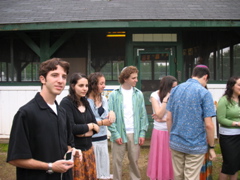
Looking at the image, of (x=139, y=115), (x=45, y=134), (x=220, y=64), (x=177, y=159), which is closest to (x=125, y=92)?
(x=139, y=115)

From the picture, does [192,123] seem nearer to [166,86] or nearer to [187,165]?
[187,165]

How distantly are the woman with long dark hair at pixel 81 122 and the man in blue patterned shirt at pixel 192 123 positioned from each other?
0.98 meters

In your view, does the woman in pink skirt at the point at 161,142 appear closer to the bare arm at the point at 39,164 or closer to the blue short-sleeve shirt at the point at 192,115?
the blue short-sleeve shirt at the point at 192,115

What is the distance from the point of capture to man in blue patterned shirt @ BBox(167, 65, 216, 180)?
3.18 metres

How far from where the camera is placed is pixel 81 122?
3.17m

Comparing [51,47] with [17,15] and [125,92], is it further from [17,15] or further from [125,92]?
[125,92]

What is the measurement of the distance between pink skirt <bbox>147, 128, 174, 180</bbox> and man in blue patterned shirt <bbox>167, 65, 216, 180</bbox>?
2.90ft

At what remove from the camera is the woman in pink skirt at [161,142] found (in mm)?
4277

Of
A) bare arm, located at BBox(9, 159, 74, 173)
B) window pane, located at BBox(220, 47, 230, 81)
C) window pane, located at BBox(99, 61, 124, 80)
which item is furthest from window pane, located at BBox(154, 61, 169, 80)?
bare arm, located at BBox(9, 159, 74, 173)

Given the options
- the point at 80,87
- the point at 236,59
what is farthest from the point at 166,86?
the point at 236,59

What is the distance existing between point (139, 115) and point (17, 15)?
16.3 feet

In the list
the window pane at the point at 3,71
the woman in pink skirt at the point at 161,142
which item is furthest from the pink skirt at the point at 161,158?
the window pane at the point at 3,71

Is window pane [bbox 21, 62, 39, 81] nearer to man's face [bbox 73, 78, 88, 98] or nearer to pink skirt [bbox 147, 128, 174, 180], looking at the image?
pink skirt [bbox 147, 128, 174, 180]

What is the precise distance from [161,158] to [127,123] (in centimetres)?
77
